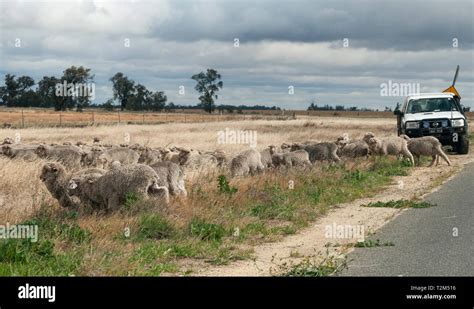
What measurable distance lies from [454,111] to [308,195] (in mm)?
15025

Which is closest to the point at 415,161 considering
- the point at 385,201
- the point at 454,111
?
the point at 454,111

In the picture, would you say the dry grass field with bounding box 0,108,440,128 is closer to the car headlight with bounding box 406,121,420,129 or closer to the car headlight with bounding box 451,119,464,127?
the car headlight with bounding box 406,121,420,129

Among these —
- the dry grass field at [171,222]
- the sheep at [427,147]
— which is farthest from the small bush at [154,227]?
the sheep at [427,147]

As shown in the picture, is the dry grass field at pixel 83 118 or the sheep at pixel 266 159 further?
the dry grass field at pixel 83 118

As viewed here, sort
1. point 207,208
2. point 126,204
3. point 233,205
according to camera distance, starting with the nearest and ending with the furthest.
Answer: point 126,204
point 207,208
point 233,205

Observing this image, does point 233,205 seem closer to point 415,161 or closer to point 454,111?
point 415,161

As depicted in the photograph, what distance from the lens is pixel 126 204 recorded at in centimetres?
1185

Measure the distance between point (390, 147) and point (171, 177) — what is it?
14154mm

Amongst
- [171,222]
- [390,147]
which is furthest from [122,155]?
[171,222]

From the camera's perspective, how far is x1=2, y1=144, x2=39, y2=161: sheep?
2202 centimetres

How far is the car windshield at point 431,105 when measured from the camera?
29.1m

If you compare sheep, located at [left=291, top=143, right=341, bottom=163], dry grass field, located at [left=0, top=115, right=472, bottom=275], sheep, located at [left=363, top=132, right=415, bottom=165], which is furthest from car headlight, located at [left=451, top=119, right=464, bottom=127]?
dry grass field, located at [left=0, top=115, right=472, bottom=275]

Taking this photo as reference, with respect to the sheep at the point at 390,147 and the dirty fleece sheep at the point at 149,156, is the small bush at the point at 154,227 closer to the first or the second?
the dirty fleece sheep at the point at 149,156

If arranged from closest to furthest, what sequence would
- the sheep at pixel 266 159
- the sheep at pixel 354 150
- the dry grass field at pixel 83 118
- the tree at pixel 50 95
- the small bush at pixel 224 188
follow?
the small bush at pixel 224 188 → the sheep at pixel 266 159 → the sheep at pixel 354 150 → the dry grass field at pixel 83 118 → the tree at pixel 50 95
